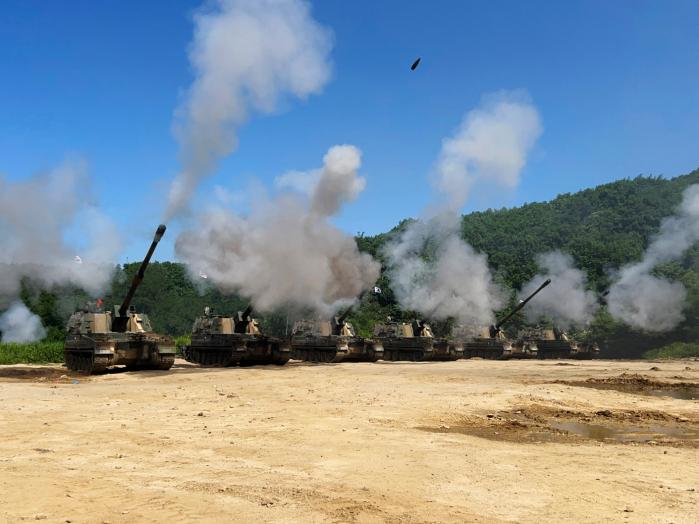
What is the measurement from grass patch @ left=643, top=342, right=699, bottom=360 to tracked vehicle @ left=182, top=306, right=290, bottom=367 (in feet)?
112

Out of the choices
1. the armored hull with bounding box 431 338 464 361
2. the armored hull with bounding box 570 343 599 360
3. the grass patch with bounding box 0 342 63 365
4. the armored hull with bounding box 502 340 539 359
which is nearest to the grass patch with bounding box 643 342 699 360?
the armored hull with bounding box 570 343 599 360

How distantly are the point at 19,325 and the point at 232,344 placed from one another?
2317cm

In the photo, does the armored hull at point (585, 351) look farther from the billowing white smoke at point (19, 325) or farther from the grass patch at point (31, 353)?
the billowing white smoke at point (19, 325)

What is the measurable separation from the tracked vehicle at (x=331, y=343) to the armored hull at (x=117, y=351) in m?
10.9

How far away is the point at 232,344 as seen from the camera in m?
27.9

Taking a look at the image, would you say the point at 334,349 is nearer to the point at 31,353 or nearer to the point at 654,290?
the point at 31,353

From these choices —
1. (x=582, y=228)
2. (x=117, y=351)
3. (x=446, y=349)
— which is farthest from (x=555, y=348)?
(x=582, y=228)

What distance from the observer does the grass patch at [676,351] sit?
49153 millimetres

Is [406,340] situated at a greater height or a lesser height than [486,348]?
greater

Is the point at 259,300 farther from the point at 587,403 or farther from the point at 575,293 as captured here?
the point at 575,293

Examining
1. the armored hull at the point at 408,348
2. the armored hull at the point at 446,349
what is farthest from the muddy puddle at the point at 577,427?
the armored hull at the point at 446,349

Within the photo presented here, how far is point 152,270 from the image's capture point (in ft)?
273

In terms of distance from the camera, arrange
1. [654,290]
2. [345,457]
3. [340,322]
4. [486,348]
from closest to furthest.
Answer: [345,457]
[340,322]
[486,348]
[654,290]

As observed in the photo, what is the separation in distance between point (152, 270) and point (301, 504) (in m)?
81.0
